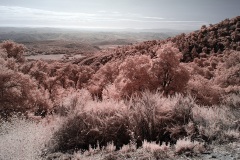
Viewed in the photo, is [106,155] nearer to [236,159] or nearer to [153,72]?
[236,159]

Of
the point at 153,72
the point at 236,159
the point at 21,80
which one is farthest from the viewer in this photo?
the point at 153,72

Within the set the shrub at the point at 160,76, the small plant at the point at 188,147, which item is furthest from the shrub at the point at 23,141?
the shrub at the point at 160,76

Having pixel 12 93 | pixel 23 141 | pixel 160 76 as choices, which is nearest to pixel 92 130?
pixel 23 141

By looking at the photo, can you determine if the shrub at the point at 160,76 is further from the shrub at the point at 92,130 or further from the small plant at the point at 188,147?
the small plant at the point at 188,147

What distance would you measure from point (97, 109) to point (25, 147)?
9.39 feet

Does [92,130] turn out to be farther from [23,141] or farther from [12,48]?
[12,48]

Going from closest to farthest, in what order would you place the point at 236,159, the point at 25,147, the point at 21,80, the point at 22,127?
the point at 236,159, the point at 25,147, the point at 22,127, the point at 21,80

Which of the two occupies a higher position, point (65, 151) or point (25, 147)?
point (25, 147)

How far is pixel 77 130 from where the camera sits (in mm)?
7871

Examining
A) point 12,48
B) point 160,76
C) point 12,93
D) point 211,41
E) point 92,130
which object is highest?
point 211,41

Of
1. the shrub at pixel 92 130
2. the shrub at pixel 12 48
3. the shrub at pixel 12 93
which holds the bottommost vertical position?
the shrub at pixel 12 93


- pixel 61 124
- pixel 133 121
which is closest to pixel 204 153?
pixel 133 121

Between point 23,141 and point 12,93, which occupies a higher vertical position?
point 23,141

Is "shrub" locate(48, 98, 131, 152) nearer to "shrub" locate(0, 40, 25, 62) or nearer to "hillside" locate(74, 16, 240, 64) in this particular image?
"shrub" locate(0, 40, 25, 62)
